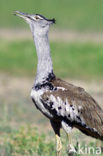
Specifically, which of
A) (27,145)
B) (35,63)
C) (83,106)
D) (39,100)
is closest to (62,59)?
(35,63)

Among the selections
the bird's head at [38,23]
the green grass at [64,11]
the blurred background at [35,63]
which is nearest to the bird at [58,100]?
the bird's head at [38,23]

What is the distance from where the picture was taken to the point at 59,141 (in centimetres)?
572

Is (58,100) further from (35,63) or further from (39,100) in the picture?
(35,63)

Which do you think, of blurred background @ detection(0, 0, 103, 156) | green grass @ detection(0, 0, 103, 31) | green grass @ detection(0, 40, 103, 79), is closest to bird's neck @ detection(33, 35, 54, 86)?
blurred background @ detection(0, 0, 103, 156)

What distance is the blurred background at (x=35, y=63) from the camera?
7188 mm

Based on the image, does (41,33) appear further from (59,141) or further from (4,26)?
(4,26)

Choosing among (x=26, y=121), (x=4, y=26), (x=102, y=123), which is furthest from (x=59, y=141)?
(x=4, y=26)

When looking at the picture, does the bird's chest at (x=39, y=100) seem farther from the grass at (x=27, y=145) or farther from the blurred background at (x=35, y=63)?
the grass at (x=27, y=145)

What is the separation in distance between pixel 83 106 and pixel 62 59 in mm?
9840

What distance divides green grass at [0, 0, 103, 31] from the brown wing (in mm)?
15801

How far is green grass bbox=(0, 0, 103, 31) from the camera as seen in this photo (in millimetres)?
22484

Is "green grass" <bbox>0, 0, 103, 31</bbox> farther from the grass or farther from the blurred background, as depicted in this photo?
the grass

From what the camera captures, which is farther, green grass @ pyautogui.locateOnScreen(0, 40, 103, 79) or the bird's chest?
green grass @ pyautogui.locateOnScreen(0, 40, 103, 79)

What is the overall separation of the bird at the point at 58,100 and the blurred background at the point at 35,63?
6.1 inches
